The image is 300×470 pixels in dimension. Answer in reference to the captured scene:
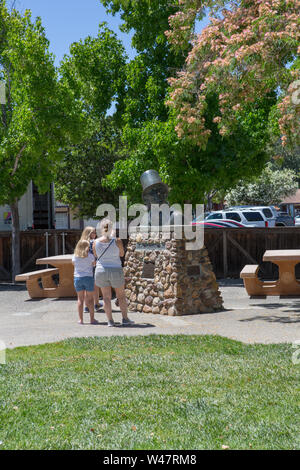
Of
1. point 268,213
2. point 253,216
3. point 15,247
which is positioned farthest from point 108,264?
point 268,213

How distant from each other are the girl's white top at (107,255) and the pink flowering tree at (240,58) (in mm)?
3699

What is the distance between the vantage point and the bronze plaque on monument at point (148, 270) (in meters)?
11.3

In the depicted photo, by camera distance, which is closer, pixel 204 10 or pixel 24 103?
pixel 204 10

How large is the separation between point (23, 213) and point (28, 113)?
13.8m

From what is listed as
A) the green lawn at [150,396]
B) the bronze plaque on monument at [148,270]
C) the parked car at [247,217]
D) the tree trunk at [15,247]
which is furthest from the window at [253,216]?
the green lawn at [150,396]

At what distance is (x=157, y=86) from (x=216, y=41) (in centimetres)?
622

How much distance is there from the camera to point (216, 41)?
11.0 meters

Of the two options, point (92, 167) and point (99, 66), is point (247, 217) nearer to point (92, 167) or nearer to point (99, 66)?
point (92, 167)

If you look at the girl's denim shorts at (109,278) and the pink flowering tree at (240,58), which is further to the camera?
the pink flowering tree at (240,58)

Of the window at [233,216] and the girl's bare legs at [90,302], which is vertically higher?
the window at [233,216]

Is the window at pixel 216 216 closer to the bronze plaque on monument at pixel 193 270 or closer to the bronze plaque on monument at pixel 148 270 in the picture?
the bronze plaque on monument at pixel 148 270

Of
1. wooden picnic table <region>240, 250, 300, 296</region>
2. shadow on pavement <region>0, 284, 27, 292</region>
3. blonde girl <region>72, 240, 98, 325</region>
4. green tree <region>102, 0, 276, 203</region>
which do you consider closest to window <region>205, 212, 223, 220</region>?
green tree <region>102, 0, 276, 203</region>

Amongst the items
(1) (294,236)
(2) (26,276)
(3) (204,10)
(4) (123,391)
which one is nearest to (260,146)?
(1) (294,236)

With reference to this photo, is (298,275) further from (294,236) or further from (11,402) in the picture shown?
(11,402)
